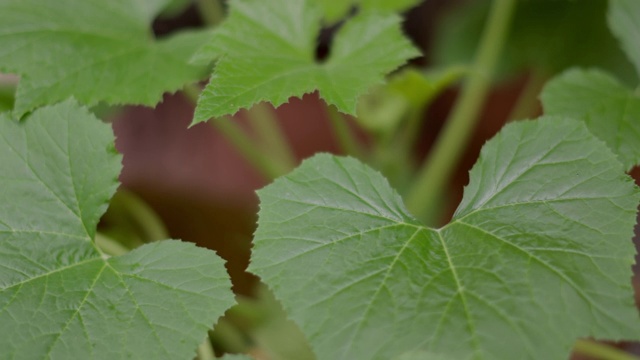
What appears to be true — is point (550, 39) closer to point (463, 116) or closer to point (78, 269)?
point (463, 116)

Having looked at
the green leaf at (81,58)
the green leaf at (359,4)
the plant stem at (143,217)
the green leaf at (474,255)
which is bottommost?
the plant stem at (143,217)

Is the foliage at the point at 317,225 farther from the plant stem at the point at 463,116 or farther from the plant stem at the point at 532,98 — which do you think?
the plant stem at the point at 532,98

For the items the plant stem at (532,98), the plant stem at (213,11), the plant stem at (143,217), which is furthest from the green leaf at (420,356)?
the plant stem at (213,11)

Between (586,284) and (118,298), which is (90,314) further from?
(586,284)

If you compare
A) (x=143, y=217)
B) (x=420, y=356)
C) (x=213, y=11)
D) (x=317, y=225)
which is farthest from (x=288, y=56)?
(x=213, y=11)

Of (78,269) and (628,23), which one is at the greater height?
(628,23)

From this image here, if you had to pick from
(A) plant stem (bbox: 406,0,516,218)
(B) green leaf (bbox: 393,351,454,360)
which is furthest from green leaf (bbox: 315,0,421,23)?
(B) green leaf (bbox: 393,351,454,360)
